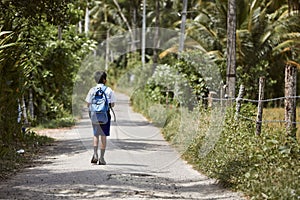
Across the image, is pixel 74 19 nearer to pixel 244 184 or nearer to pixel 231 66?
pixel 231 66

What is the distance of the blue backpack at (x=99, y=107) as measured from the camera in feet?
39.8

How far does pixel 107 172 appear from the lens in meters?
11.2

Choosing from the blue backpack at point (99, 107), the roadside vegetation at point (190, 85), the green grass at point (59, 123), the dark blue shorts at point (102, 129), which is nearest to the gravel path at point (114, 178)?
the roadside vegetation at point (190, 85)

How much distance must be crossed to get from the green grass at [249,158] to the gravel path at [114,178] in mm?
270

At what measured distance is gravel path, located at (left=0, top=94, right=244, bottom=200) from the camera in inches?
362

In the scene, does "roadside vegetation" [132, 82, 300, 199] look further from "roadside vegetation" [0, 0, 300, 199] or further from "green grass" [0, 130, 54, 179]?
"green grass" [0, 130, 54, 179]

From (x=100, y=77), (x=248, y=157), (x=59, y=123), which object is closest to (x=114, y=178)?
(x=248, y=157)

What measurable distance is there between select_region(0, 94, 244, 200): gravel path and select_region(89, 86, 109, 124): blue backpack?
0.92 m

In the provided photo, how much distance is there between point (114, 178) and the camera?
10.6m

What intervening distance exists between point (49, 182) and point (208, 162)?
10.5 feet

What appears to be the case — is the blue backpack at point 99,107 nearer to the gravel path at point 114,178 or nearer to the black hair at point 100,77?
the black hair at point 100,77

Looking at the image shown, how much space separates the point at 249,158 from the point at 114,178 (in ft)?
7.72

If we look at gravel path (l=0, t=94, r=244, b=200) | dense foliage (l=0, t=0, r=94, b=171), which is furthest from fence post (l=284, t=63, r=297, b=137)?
dense foliage (l=0, t=0, r=94, b=171)

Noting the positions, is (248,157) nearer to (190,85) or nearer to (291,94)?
(291,94)
